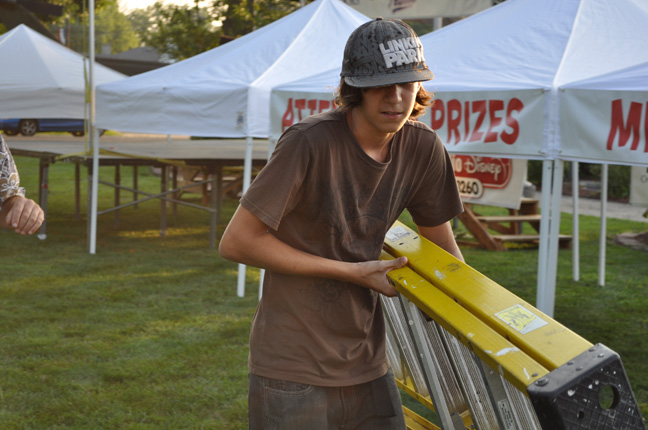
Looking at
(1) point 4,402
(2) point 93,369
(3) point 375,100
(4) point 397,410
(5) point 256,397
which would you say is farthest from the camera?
(2) point 93,369

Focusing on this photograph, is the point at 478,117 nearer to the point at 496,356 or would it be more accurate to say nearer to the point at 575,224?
the point at 575,224

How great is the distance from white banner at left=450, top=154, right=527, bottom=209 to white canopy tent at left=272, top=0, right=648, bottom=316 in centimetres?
307

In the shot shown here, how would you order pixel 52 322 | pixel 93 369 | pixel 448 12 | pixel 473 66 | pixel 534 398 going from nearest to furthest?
1. pixel 534 398
2. pixel 93 369
3. pixel 473 66
4. pixel 52 322
5. pixel 448 12

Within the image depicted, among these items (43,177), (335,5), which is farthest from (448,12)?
(43,177)

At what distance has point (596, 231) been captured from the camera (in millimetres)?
12133

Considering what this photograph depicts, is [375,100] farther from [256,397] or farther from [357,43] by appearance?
[256,397]

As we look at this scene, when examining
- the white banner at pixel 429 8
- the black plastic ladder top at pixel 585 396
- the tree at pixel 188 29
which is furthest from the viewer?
the tree at pixel 188 29

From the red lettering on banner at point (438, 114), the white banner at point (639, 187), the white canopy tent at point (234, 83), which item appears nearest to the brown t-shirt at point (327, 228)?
the red lettering on banner at point (438, 114)

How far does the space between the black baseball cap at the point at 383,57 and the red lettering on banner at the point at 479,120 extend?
346 centimetres

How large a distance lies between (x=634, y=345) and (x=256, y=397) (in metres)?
4.92

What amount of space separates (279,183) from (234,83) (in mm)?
5761

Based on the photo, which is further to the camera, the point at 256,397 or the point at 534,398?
the point at 256,397

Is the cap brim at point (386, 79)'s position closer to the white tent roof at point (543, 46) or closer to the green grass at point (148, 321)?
the green grass at point (148, 321)

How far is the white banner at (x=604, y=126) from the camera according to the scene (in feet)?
15.1
